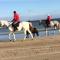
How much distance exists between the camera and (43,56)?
682 inches

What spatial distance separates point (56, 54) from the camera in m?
17.7

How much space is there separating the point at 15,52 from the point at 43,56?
200cm

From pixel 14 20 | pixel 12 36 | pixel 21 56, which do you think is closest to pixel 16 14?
pixel 14 20

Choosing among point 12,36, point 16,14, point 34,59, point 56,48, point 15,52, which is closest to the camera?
point 34,59

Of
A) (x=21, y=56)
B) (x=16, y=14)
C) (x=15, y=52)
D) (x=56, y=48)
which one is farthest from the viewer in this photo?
(x=16, y=14)

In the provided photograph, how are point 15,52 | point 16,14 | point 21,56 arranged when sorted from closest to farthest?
1. point 21,56
2. point 15,52
3. point 16,14

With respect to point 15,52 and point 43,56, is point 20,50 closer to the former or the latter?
point 15,52

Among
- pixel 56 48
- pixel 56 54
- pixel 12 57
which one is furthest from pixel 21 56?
pixel 56 48

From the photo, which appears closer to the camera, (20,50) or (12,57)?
(12,57)

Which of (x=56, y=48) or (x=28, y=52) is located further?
(x=56, y=48)

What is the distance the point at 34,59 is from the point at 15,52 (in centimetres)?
250

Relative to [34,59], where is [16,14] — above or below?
above

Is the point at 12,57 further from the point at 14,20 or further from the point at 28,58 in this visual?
the point at 14,20

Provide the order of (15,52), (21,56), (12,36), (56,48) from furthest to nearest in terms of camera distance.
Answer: (12,36), (56,48), (15,52), (21,56)
